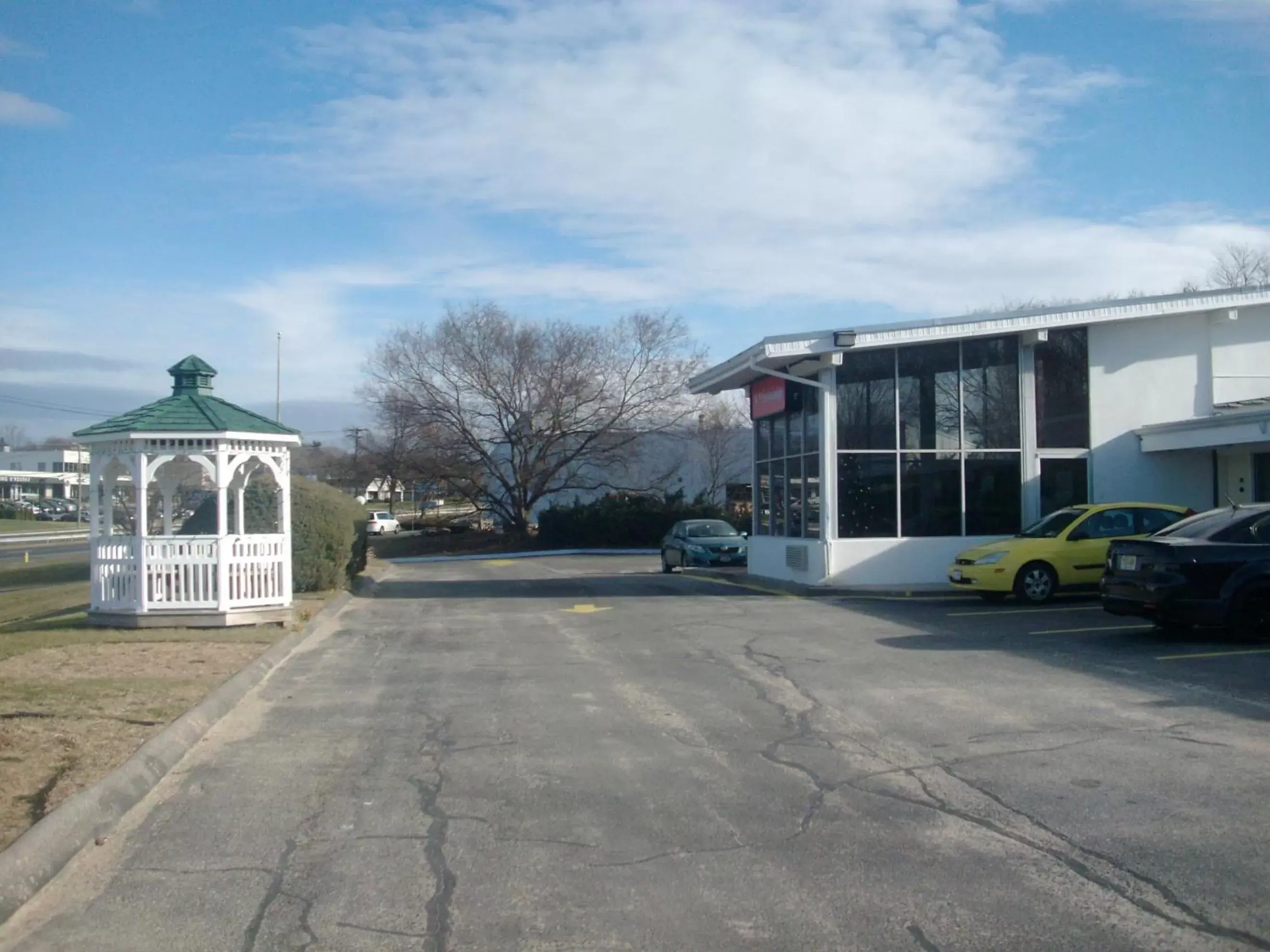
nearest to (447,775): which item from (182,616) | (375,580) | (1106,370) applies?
(182,616)

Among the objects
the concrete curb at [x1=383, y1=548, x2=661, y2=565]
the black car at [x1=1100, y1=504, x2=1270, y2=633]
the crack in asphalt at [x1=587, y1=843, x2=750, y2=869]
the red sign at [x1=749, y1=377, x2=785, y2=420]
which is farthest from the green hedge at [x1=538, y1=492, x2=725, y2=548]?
the crack in asphalt at [x1=587, y1=843, x2=750, y2=869]

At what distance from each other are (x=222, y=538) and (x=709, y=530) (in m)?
17.2

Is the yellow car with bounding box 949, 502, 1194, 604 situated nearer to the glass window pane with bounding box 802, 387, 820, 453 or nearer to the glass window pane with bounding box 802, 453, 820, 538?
the glass window pane with bounding box 802, 453, 820, 538

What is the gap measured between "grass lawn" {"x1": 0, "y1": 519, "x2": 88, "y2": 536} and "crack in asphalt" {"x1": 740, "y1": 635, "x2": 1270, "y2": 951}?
61.3 m

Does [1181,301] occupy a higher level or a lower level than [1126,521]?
higher

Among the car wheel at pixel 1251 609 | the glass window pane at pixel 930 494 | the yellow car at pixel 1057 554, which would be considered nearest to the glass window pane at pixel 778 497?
the glass window pane at pixel 930 494

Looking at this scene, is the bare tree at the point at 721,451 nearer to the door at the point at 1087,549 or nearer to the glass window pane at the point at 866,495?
the glass window pane at the point at 866,495

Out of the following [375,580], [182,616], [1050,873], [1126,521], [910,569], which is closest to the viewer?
[1050,873]

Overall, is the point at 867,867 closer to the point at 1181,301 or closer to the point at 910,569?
the point at 910,569

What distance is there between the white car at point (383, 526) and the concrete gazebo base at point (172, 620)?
48.9 m

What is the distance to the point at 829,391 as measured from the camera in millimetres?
22219

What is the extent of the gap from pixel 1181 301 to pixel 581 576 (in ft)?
51.1

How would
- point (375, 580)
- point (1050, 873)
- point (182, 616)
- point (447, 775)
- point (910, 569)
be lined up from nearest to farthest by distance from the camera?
point (1050, 873) → point (447, 775) → point (182, 616) → point (910, 569) → point (375, 580)

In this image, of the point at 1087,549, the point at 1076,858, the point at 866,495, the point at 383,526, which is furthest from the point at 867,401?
the point at 383,526
